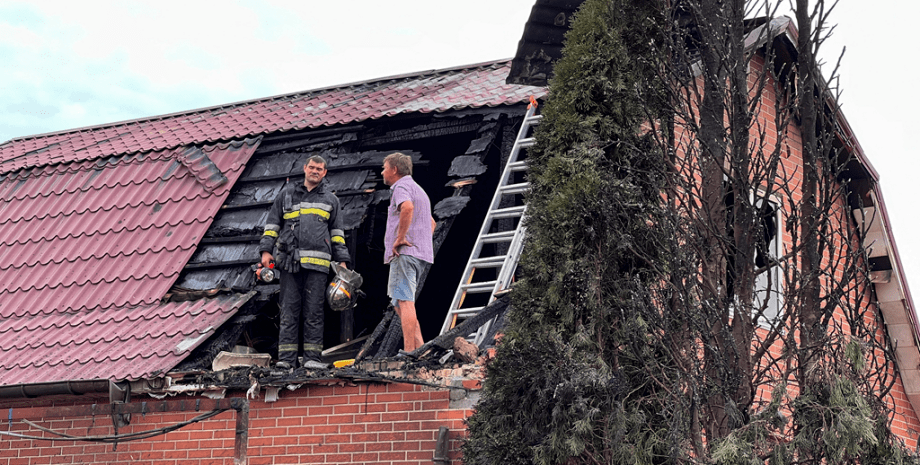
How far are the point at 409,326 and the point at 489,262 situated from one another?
1.03 meters

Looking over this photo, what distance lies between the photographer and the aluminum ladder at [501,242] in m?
8.05

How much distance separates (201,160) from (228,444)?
3.92 metres

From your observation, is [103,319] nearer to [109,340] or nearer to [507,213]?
[109,340]

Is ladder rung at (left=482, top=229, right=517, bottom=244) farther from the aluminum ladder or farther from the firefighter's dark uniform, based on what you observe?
the firefighter's dark uniform

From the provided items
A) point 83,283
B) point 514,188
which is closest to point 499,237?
point 514,188

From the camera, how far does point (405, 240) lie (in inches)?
314

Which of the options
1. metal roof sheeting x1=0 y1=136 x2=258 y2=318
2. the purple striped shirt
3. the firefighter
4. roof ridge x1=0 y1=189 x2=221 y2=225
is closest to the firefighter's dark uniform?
the firefighter

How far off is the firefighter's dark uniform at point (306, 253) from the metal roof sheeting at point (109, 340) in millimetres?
534

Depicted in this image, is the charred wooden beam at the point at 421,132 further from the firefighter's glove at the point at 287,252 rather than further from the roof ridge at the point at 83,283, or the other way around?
the roof ridge at the point at 83,283

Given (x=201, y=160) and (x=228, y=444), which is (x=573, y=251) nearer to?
(x=228, y=444)

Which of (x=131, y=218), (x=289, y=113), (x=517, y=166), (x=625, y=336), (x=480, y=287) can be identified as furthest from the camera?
(x=289, y=113)

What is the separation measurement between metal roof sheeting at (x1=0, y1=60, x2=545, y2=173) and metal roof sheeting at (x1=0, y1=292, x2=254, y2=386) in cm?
275

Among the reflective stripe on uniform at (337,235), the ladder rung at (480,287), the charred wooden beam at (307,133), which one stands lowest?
the ladder rung at (480,287)

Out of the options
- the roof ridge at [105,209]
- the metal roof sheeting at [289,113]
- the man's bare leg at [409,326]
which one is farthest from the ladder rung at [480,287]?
the roof ridge at [105,209]
